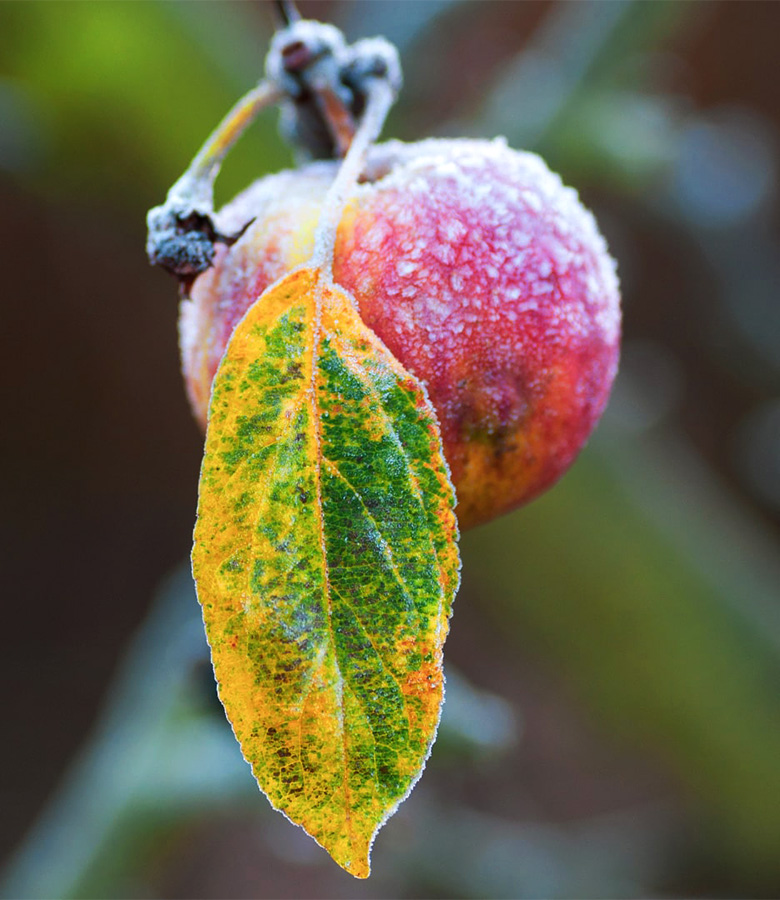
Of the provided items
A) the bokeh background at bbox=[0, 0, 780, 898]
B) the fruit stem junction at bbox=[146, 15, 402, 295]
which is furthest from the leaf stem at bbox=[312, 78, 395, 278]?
the bokeh background at bbox=[0, 0, 780, 898]

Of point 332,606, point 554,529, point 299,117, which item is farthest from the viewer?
point 554,529

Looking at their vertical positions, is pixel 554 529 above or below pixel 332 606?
below

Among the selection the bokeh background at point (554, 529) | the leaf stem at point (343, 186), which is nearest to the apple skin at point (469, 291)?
the leaf stem at point (343, 186)

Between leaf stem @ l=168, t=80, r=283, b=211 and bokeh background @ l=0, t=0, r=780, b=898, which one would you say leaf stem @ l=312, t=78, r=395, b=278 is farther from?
bokeh background @ l=0, t=0, r=780, b=898

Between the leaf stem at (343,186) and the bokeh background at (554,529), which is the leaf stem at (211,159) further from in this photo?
the bokeh background at (554,529)

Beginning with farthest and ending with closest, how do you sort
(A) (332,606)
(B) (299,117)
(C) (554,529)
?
1. (C) (554,529)
2. (B) (299,117)
3. (A) (332,606)

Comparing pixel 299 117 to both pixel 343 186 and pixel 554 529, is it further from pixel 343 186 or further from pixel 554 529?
pixel 554 529

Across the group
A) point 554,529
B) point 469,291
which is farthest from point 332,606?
point 554,529
